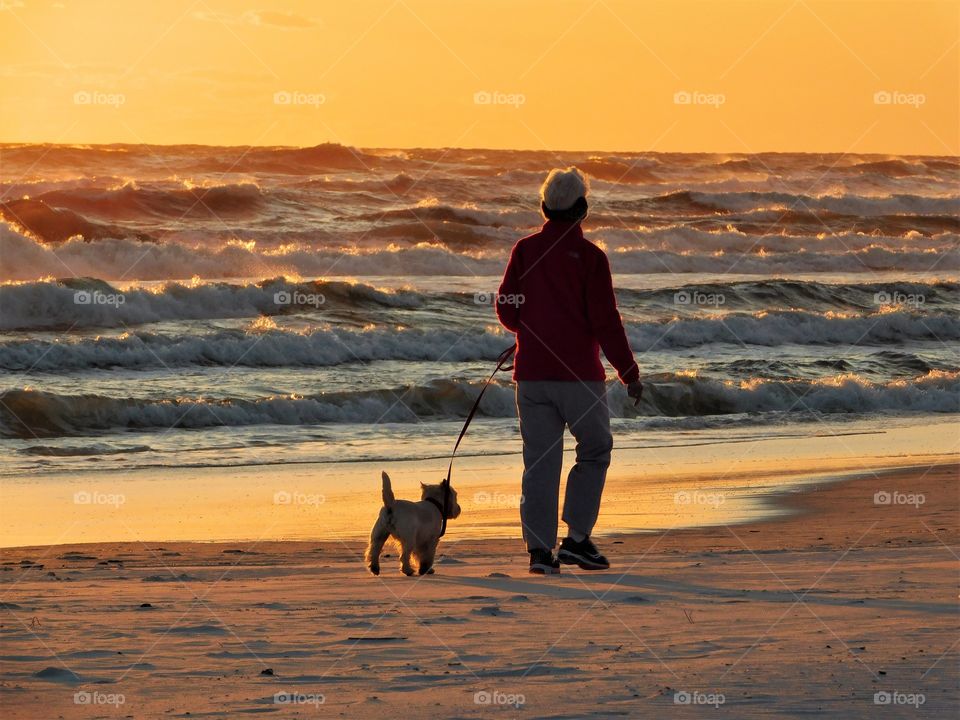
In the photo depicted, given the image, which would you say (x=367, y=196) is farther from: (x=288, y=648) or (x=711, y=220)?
(x=288, y=648)

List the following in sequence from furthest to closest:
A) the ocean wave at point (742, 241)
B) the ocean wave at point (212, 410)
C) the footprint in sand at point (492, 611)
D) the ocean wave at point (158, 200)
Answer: the ocean wave at point (742, 241)
the ocean wave at point (158, 200)
the ocean wave at point (212, 410)
the footprint in sand at point (492, 611)

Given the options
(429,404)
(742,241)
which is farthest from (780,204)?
(429,404)

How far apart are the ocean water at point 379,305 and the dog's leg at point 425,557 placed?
4946mm

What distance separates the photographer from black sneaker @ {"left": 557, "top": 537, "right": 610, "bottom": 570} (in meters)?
6.03

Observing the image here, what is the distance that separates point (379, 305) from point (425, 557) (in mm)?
17006

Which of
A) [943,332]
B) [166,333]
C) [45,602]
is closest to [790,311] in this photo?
[943,332]

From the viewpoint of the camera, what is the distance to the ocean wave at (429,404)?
42.9 feet

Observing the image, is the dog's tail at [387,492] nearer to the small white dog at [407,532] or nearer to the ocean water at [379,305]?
the small white dog at [407,532]

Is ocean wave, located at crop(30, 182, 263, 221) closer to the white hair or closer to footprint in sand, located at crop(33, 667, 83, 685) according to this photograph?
the white hair

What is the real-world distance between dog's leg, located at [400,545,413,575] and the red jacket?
93 centimetres

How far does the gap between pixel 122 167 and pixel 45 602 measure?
40.5m

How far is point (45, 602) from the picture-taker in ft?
17.5

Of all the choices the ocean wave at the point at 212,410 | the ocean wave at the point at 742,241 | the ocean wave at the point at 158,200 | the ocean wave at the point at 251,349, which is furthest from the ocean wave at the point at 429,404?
the ocean wave at the point at 158,200

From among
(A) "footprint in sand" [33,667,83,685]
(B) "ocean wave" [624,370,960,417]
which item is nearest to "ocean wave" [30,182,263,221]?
(B) "ocean wave" [624,370,960,417]
